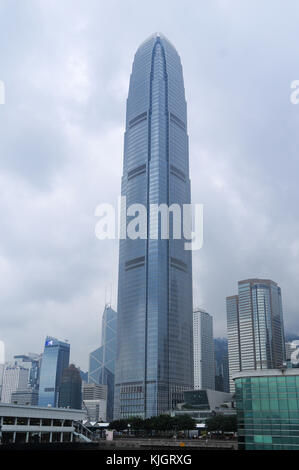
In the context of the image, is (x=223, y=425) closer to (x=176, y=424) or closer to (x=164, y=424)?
(x=176, y=424)

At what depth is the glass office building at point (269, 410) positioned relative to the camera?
178 feet

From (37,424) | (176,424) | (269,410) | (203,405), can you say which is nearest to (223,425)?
(176,424)

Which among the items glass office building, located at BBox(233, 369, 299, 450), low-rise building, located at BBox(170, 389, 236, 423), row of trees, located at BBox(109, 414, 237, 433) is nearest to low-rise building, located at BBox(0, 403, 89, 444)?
row of trees, located at BBox(109, 414, 237, 433)

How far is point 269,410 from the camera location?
184 ft

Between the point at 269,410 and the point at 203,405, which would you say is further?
the point at 203,405

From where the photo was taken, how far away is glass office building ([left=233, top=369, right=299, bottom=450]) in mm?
54188

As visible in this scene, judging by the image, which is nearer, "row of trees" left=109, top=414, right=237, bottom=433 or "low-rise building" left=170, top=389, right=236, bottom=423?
"row of trees" left=109, top=414, right=237, bottom=433

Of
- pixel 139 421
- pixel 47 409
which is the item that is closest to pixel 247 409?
pixel 47 409

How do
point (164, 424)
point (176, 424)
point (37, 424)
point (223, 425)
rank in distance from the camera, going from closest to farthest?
1. point (37, 424)
2. point (223, 425)
3. point (164, 424)
4. point (176, 424)

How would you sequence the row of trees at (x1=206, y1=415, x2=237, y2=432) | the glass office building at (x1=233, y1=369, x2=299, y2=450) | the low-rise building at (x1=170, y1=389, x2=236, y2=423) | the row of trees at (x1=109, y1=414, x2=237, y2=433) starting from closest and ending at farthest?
the glass office building at (x1=233, y1=369, x2=299, y2=450)
the row of trees at (x1=206, y1=415, x2=237, y2=432)
the row of trees at (x1=109, y1=414, x2=237, y2=433)
the low-rise building at (x1=170, y1=389, x2=236, y2=423)

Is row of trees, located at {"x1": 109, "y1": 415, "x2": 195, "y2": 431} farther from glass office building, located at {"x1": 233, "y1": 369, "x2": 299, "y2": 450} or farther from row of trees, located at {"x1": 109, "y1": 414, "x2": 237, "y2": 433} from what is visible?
glass office building, located at {"x1": 233, "y1": 369, "x2": 299, "y2": 450}

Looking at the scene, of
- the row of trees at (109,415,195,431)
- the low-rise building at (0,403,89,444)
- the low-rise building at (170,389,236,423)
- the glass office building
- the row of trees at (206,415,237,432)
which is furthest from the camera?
the low-rise building at (170,389,236,423)
